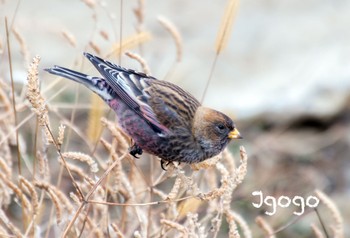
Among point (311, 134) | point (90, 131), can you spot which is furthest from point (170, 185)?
point (90, 131)

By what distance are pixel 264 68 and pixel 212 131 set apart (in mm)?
4010

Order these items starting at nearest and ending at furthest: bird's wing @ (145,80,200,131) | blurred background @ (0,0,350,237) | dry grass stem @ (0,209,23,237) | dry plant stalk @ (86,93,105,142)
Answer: dry grass stem @ (0,209,23,237) → bird's wing @ (145,80,200,131) → dry plant stalk @ (86,93,105,142) → blurred background @ (0,0,350,237)

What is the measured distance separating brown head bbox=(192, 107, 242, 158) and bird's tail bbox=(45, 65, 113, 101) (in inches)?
14.9

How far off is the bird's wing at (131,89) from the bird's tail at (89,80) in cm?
4

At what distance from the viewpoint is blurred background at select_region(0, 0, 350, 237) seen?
6945mm

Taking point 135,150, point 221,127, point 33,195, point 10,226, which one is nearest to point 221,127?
point 221,127

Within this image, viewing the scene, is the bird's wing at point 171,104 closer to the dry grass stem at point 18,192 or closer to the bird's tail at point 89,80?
the bird's tail at point 89,80

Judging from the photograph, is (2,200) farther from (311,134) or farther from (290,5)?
(290,5)

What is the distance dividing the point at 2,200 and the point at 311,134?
12.7ft

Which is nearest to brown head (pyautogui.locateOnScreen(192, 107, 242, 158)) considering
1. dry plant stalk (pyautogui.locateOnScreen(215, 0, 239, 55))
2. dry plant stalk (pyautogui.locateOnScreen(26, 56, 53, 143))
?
dry plant stalk (pyautogui.locateOnScreen(215, 0, 239, 55))

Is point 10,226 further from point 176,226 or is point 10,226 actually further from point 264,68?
point 264,68

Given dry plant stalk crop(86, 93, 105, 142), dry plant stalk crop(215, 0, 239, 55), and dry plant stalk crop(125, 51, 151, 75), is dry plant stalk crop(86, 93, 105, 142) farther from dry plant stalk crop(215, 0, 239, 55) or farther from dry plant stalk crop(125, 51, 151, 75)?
dry plant stalk crop(215, 0, 239, 55)

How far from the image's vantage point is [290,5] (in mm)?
7996

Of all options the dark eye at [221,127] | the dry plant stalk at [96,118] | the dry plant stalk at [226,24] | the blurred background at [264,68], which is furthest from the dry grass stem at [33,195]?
the blurred background at [264,68]
